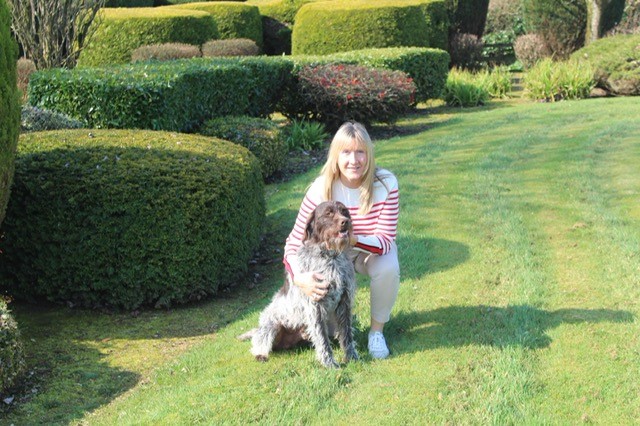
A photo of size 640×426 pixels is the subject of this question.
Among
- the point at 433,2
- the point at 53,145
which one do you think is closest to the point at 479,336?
the point at 53,145

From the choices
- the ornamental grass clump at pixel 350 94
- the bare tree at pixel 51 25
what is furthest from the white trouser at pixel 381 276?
the bare tree at pixel 51 25

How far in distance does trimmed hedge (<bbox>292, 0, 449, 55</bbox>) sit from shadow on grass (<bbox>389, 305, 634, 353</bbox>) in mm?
13213

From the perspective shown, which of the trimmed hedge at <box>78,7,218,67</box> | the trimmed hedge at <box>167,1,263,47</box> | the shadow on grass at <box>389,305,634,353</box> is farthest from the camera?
the trimmed hedge at <box>167,1,263,47</box>

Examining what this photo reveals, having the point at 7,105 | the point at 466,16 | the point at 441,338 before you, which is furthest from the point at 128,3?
the point at 441,338

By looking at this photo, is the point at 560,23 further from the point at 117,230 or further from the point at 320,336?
the point at 320,336

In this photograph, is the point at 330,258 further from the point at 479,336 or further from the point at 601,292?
the point at 601,292

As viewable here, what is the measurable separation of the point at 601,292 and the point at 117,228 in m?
3.91

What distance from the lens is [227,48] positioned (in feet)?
59.6

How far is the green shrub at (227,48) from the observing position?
59.3 ft

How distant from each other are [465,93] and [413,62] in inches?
67.0

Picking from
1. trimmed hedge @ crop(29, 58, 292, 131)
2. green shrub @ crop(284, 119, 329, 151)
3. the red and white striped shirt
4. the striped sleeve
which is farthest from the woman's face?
green shrub @ crop(284, 119, 329, 151)

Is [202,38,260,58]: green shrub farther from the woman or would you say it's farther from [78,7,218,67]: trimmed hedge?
the woman

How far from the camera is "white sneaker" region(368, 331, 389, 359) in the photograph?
5.02 m

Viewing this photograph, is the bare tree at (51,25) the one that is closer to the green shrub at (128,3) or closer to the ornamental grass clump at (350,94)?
the ornamental grass clump at (350,94)
